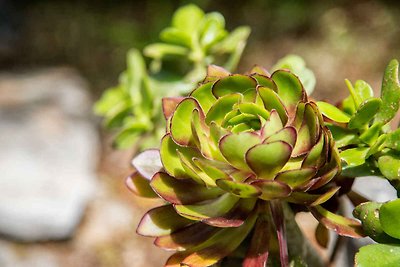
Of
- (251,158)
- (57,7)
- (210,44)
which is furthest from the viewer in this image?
(57,7)

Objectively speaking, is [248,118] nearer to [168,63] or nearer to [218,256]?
[218,256]

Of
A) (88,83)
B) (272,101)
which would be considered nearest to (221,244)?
(272,101)

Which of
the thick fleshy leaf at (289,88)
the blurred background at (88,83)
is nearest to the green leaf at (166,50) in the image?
the thick fleshy leaf at (289,88)

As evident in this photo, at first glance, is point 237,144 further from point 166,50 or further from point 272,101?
point 166,50

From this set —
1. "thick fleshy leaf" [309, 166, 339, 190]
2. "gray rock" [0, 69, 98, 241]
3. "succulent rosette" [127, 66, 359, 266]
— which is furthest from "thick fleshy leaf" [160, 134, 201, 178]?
"gray rock" [0, 69, 98, 241]

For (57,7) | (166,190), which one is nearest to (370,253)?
(166,190)

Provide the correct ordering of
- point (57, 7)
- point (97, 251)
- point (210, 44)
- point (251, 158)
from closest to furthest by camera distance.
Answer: point (251, 158) < point (210, 44) < point (97, 251) < point (57, 7)

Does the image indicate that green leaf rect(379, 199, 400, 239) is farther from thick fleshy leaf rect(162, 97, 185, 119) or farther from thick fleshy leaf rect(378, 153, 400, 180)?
thick fleshy leaf rect(162, 97, 185, 119)
